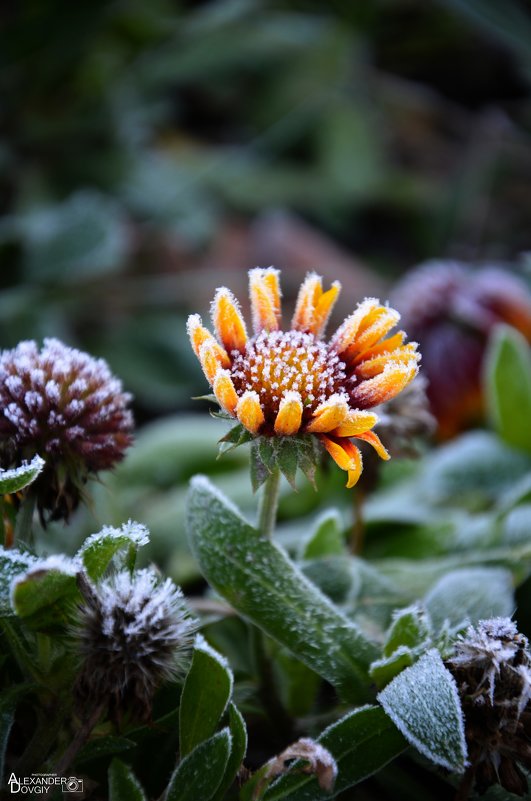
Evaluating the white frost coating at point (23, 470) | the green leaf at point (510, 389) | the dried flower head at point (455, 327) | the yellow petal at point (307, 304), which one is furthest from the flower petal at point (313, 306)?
the dried flower head at point (455, 327)

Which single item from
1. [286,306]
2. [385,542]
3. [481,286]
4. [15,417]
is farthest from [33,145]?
[15,417]

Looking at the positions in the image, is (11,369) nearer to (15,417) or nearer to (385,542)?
(15,417)

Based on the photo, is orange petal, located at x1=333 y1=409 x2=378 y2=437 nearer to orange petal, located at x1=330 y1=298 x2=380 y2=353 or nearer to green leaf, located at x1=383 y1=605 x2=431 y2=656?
orange petal, located at x1=330 y1=298 x2=380 y2=353

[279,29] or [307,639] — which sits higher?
[279,29]

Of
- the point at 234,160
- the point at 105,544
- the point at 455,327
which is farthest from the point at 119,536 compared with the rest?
the point at 234,160

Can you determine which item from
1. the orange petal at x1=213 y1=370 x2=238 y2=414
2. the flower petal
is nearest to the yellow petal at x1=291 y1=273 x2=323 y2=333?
the flower petal
